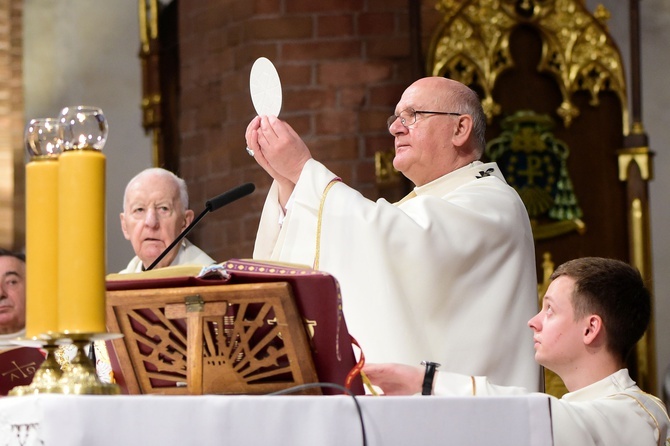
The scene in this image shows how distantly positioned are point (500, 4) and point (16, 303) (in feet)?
8.78

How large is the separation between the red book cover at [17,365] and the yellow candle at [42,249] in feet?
3.68

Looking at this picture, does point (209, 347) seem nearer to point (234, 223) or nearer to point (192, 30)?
point (234, 223)

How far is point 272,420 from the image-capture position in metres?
1.90

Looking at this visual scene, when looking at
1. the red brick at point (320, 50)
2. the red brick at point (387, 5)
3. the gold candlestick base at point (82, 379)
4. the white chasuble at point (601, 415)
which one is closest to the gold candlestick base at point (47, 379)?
the gold candlestick base at point (82, 379)

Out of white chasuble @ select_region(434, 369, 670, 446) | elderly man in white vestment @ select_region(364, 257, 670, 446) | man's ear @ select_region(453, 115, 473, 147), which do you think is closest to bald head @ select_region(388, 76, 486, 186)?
man's ear @ select_region(453, 115, 473, 147)

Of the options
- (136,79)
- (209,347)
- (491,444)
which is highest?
(136,79)

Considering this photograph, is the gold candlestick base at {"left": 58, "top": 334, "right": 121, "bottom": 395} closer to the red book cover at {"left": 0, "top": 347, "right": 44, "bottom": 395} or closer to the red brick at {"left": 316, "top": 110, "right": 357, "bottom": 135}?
the red book cover at {"left": 0, "top": 347, "right": 44, "bottom": 395}

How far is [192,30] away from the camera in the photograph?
21.5 ft

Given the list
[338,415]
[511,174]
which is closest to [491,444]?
[338,415]

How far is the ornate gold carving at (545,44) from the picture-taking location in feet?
19.8

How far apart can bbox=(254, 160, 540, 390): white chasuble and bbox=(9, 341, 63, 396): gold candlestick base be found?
138 centimetres

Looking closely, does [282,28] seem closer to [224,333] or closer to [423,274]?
[423,274]

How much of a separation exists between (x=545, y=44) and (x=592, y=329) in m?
3.34

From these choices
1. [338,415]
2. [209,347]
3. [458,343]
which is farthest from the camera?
[458,343]
